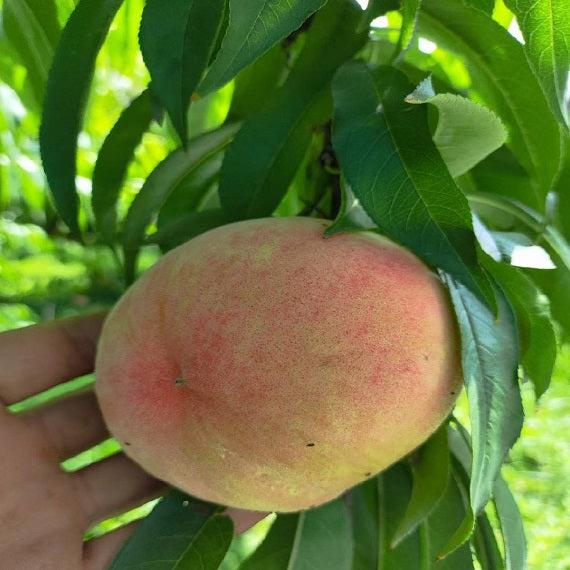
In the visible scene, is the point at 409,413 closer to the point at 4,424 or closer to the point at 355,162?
the point at 355,162

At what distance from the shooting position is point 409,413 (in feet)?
1.73

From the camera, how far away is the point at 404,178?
52 cm

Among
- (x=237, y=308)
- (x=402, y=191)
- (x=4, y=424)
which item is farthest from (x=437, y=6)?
(x=4, y=424)

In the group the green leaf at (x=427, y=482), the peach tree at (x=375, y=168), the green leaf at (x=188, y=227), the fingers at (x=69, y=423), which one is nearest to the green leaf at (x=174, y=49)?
the peach tree at (x=375, y=168)

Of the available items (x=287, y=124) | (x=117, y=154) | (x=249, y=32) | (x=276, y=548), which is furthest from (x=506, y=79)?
(x=276, y=548)

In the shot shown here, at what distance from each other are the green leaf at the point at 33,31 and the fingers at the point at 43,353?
315 mm

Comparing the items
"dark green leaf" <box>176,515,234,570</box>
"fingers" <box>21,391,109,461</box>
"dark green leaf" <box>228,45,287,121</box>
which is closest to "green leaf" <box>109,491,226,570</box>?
"dark green leaf" <box>176,515,234,570</box>

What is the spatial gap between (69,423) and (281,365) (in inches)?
19.1

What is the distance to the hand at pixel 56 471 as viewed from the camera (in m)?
0.79

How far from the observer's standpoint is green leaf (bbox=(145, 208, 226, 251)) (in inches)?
29.3

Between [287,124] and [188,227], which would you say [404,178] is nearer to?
[287,124]

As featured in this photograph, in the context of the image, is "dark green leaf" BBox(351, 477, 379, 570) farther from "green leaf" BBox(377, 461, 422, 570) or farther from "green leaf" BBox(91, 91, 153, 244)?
"green leaf" BBox(91, 91, 153, 244)

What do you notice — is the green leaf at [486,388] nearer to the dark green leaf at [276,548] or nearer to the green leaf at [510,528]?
the green leaf at [510,528]

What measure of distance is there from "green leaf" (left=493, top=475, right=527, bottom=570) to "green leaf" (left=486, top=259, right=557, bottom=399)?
114 millimetres
